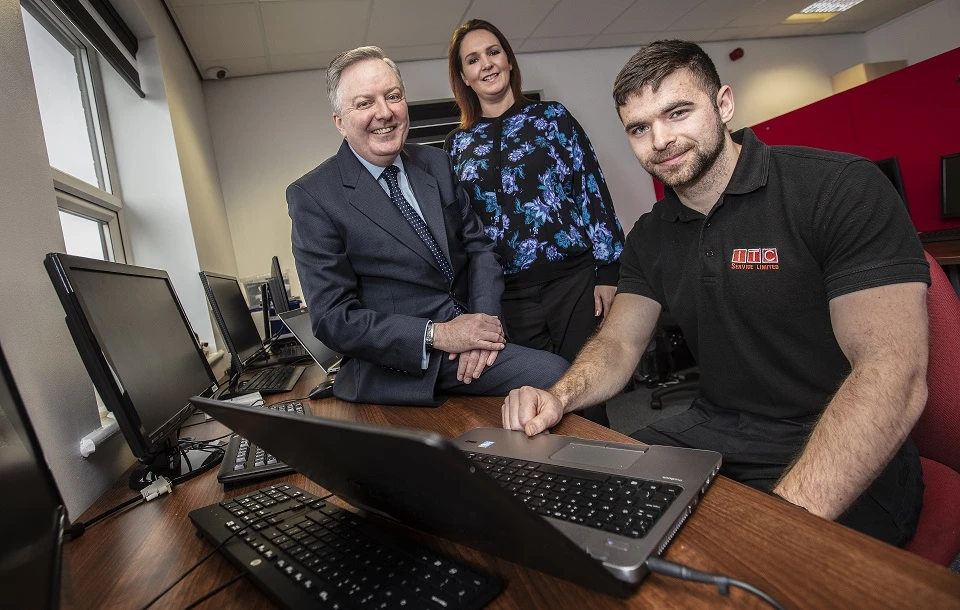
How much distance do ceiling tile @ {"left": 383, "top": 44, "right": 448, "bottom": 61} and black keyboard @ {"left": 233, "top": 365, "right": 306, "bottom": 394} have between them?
11.2ft

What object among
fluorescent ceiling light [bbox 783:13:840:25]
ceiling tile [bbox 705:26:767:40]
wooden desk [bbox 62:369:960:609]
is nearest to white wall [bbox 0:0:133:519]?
wooden desk [bbox 62:369:960:609]

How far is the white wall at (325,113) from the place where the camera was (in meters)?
4.75

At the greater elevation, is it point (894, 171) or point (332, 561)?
point (894, 171)

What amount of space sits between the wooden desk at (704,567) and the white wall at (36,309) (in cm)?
25

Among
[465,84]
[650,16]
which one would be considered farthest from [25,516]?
[650,16]

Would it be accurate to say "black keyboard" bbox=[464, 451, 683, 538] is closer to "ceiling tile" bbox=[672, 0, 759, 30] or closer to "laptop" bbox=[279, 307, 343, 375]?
"laptop" bbox=[279, 307, 343, 375]

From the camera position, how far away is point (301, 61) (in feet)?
15.4

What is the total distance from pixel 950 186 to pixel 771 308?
350 cm

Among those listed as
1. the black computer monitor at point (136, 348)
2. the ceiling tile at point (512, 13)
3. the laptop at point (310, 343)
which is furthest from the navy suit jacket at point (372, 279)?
the ceiling tile at point (512, 13)

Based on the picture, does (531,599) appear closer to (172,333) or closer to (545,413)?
(545,413)

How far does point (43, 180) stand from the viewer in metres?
1.19

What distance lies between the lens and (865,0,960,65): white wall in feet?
20.1

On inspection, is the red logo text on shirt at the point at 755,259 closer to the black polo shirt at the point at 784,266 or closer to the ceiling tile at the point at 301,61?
the black polo shirt at the point at 784,266

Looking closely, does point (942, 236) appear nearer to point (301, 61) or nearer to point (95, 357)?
point (95, 357)
